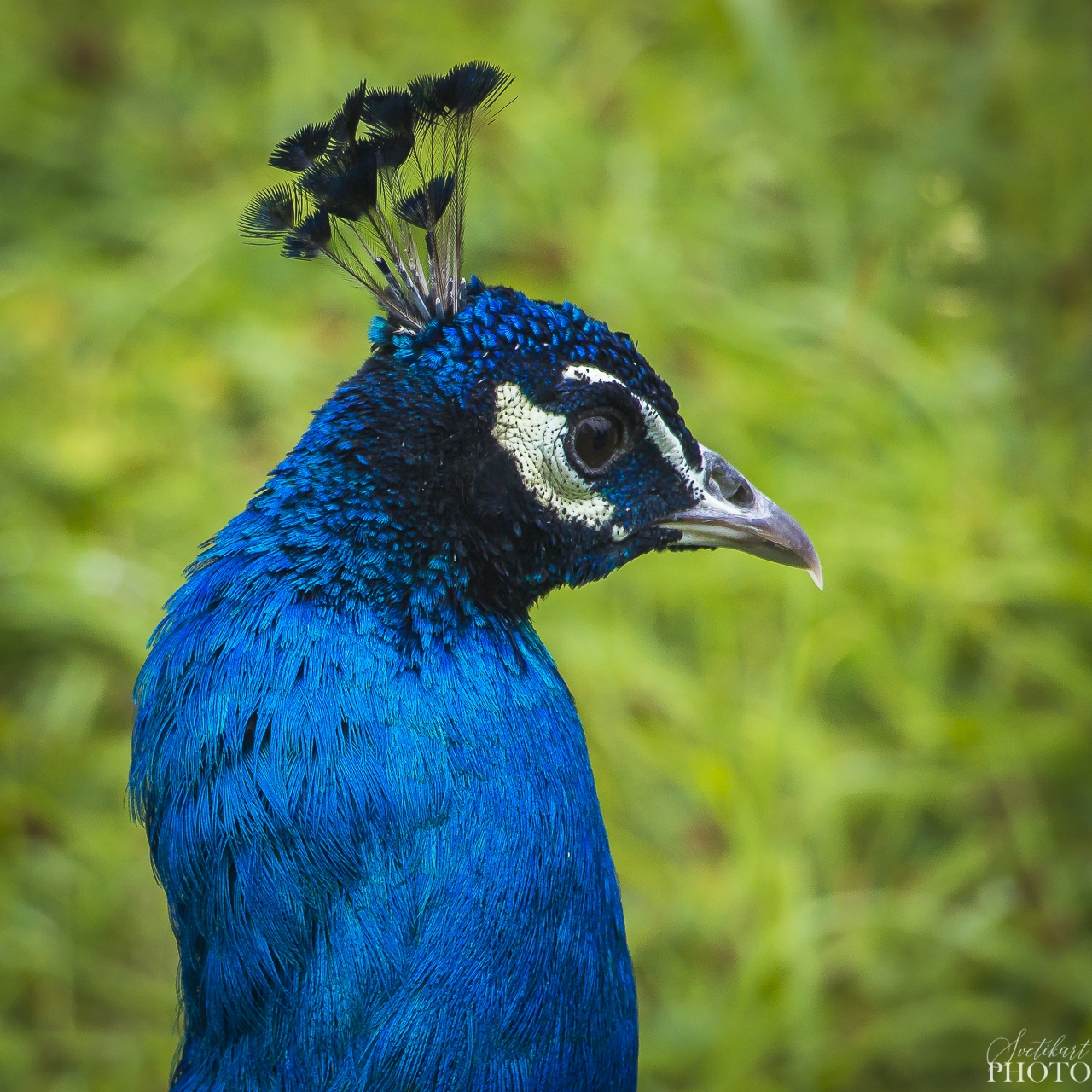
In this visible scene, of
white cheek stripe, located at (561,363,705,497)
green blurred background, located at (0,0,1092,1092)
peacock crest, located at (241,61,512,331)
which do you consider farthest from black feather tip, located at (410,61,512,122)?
green blurred background, located at (0,0,1092,1092)

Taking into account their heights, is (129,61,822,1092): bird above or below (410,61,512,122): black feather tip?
below

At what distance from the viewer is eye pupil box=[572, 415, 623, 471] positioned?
48.6 inches

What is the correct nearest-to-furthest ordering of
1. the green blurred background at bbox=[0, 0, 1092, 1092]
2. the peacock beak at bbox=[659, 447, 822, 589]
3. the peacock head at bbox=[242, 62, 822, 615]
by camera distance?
the peacock head at bbox=[242, 62, 822, 615], the peacock beak at bbox=[659, 447, 822, 589], the green blurred background at bbox=[0, 0, 1092, 1092]

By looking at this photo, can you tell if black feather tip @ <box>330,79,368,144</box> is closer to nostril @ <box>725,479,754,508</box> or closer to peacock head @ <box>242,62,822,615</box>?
peacock head @ <box>242,62,822,615</box>

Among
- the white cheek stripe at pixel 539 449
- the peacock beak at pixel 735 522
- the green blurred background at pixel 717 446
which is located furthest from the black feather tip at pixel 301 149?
the green blurred background at pixel 717 446

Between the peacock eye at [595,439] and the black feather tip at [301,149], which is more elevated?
the black feather tip at [301,149]

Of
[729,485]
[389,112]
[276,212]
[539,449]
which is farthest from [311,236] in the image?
[729,485]

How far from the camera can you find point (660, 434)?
130 centimetres

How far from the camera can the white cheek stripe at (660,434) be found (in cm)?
122

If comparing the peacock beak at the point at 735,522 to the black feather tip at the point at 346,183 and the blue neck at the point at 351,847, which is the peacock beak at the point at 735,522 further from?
the black feather tip at the point at 346,183

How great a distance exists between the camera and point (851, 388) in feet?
9.48

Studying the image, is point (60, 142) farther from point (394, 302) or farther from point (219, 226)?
point (394, 302)

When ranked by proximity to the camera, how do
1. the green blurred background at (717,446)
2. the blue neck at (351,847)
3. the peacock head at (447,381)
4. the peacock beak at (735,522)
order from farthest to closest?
1. the green blurred background at (717,446)
2. the peacock beak at (735,522)
3. the peacock head at (447,381)
4. the blue neck at (351,847)

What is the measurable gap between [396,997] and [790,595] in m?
1.73
